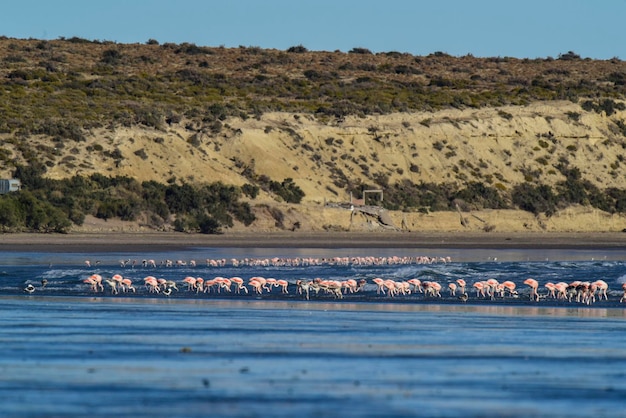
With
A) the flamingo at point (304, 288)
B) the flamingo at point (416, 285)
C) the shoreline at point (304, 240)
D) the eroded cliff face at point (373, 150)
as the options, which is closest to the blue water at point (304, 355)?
the flamingo at point (304, 288)

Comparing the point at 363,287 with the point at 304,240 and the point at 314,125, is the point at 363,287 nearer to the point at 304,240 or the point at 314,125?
the point at 304,240

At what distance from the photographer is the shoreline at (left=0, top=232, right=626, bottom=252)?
5281cm

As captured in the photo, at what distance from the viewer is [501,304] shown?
88.0 feet

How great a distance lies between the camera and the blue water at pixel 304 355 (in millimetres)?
12297

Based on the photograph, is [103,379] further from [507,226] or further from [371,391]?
[507,226]

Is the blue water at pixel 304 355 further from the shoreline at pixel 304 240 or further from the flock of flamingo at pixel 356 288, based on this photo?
the shoreline at pixel 304 240

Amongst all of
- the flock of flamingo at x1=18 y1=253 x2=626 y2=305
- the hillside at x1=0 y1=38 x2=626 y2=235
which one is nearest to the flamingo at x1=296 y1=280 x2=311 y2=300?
the flock of flamingo at x1=18 y1=253 x2=626 y2=305

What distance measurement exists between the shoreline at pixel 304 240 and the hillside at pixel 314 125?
305 cm

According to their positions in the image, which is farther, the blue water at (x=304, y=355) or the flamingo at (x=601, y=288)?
A: the flamingo at (x=601, y=288)

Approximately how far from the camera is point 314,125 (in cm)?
8300

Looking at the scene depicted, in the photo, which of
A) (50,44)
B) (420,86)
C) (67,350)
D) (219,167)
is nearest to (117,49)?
(50,44)

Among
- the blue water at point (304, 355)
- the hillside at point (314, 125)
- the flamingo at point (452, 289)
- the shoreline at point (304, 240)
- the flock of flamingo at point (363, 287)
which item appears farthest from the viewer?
the hillside at point (314, 125)

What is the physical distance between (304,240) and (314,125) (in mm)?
24344

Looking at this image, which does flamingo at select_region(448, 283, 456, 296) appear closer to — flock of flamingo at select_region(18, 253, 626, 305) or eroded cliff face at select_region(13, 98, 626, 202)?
flock of flamingo at select_region(18, 253, 626, 305)
